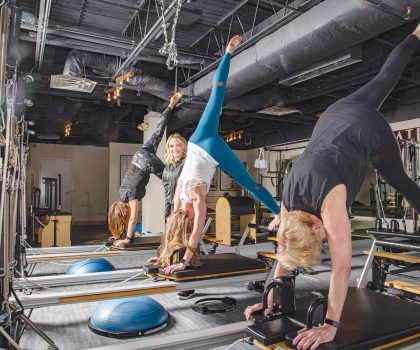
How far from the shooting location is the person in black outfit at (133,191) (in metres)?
5.02

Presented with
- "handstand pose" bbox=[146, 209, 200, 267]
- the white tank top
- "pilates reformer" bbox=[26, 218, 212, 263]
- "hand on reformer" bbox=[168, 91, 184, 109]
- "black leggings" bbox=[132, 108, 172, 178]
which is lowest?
"pilates reformer" bbox=[26, 218, 212, 263]

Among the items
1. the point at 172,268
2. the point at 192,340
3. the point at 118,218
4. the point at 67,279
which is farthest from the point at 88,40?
the point at 192,340

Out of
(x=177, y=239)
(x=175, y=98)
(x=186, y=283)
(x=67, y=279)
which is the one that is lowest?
(x=67, y=279)

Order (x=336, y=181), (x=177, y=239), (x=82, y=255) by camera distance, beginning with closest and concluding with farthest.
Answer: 1. (x=336, y=181)
2. (x=177, y=239)
3. (x=82, y=255)

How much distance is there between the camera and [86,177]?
41.9 ft

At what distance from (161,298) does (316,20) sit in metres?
3.36

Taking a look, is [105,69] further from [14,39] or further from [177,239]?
[177,239]

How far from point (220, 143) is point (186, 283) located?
129 centimetres

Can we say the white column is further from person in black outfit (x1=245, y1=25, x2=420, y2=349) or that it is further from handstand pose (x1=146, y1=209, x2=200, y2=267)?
person in black outfit (x1=245, y1=25, x2=420, y2=349)

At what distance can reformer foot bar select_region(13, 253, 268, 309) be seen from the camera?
2682 millimetres

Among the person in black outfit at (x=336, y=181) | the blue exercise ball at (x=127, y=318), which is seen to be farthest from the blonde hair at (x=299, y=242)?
the blue exercise ball at (x=127, y=318)

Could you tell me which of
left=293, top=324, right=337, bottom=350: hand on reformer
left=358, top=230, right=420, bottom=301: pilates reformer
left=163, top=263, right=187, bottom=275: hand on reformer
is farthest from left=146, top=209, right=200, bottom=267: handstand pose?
left=293, top=324, right=337, bottom=350: hand on reformer

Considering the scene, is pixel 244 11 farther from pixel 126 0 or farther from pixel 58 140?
pixel 58 140

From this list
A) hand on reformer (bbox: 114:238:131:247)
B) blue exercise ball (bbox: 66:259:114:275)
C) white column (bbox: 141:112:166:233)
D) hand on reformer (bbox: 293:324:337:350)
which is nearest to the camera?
hand on reformer (bbox: 293:324:337:350)
